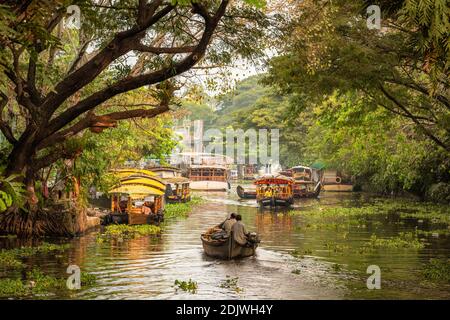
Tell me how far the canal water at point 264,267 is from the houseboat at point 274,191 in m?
14.2

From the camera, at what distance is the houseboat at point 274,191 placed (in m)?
46.8

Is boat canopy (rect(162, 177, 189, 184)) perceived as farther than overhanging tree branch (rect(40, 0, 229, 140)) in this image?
Yes

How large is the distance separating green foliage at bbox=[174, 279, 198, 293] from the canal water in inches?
6.8

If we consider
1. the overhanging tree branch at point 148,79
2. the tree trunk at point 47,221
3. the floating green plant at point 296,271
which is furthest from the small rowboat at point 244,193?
the overhanging tree branch at point 148,79

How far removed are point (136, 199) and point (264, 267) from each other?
50.4ft

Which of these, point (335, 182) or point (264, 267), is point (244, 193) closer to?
point (335, 182)

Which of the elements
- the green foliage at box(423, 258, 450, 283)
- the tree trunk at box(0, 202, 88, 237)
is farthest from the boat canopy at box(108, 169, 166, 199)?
the green foliage at box(423, 258, 450, 283)

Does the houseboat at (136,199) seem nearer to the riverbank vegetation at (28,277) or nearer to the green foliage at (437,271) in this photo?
Result: the riverbank vegetation at (28,277)

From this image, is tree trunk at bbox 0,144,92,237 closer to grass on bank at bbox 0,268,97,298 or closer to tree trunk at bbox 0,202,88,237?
tree trunk at bbox 0,202,88,237

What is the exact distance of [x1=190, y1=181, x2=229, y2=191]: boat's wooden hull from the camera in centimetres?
7012

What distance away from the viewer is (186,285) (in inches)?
686
